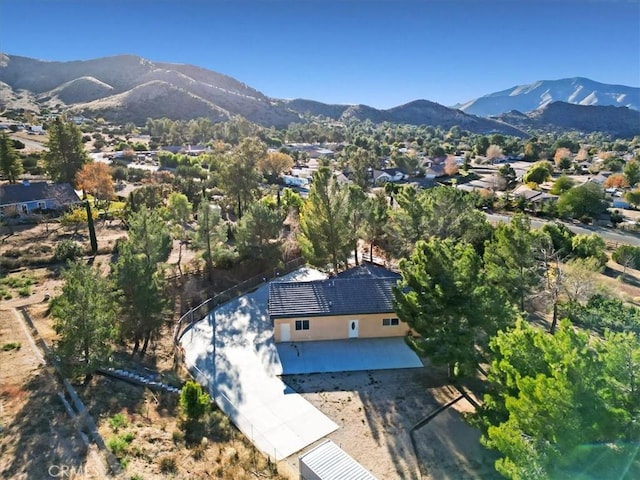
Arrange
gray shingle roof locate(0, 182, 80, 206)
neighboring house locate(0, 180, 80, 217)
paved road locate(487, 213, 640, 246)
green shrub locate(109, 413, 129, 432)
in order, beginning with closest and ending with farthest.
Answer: green shrub locate(109, 413, 129, 432) < neighboring house locate(0, 180, 80, 217) < gray shingle roof locate(0, 182, 80, 206) < paved road locate(487, 213, 640, 246)

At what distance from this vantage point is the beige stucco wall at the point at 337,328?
21297 millimetres

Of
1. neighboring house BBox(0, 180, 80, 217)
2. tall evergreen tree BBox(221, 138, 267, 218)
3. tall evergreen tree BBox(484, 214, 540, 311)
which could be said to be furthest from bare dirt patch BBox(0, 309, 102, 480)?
neighboring house BBox(0, 180, 80, 217)

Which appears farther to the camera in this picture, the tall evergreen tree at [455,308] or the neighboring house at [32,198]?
the neighboring house at [32,198]

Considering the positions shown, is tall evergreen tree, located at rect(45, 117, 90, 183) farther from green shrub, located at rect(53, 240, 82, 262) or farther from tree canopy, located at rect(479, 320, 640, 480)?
tree canopy, located at rect(479, 320, 640, 480)

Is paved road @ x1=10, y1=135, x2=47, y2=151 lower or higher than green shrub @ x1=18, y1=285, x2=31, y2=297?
higher

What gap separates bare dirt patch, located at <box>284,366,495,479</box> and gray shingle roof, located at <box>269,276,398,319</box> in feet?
11.2

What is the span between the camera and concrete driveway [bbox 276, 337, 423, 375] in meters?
19.4

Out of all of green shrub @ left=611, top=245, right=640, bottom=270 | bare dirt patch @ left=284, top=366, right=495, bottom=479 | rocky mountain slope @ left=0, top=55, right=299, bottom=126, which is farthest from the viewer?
rocky mountain slope @ left=0, top=55, right=299, bottom=126

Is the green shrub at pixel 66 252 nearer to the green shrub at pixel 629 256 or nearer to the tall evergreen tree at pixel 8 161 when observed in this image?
the tall evergreen tree at pixel 8 161

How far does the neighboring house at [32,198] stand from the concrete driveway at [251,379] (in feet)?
104

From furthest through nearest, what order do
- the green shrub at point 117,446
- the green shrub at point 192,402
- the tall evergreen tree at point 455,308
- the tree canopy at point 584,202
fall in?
the tree canopy at point 584,202, the tall evergreen tree at point 455,308, the green shrub at point 192,402, the green shrub at point 117,446

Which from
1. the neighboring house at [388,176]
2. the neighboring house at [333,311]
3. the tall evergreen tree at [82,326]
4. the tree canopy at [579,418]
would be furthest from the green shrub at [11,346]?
the neighboring house at [388,176]

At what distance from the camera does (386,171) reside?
88.6m

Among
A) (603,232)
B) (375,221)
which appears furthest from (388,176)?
(375,221)
